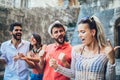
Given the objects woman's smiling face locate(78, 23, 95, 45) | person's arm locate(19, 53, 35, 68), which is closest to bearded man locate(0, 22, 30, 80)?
person's arm locate(19, 53, 35, 68)

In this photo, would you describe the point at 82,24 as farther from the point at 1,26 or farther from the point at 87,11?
the point at 1,26

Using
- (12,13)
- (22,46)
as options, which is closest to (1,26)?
(12,13)

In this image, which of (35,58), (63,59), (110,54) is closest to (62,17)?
(35,58)

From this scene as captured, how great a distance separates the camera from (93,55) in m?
2.98

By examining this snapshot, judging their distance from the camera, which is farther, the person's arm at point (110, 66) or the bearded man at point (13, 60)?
the bearded man at point (13, 60)

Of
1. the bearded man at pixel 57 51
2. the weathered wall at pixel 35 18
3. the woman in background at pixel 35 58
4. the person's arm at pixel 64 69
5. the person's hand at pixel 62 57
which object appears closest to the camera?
the person's arm at pixel 64 69

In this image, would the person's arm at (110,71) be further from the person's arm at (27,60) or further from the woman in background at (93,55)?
the person's arm at (27,60)

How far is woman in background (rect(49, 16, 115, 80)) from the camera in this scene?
114 inches

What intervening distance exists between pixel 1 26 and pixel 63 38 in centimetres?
844

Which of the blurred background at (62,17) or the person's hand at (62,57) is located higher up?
the blurred background at (62,17)

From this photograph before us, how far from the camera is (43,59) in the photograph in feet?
12.2

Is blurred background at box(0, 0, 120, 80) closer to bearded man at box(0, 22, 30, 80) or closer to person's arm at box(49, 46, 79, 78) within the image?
bearded man at box(0, 22, 30, 80)

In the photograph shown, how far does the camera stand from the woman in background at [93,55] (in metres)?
2.90

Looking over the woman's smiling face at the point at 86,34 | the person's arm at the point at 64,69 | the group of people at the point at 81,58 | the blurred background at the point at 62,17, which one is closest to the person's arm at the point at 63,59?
the group of people at the point at 81,58
